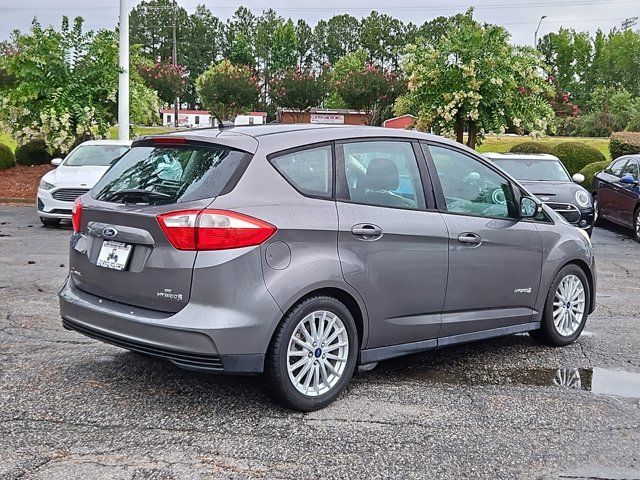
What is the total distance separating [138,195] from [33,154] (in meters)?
19.7

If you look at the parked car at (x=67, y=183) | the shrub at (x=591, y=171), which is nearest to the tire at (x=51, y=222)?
the parked car at (x=67, y=183)

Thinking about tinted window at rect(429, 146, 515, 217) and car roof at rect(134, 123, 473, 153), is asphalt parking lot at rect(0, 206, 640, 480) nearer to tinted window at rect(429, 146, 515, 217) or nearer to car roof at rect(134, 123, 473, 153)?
tinted window at rect(429, 146, 515, 217)

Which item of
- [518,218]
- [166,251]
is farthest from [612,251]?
[166,251]

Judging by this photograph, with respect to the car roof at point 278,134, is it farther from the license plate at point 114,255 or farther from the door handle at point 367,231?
the license plate at point 114,255

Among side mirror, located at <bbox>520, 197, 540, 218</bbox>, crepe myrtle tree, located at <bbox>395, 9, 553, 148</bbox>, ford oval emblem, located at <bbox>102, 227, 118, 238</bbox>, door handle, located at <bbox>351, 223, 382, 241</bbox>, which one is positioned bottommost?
ford oval emblem, located at <bbox>102, 227, 118, 238</bbox>

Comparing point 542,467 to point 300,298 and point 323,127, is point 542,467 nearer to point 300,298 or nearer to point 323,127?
point 300,298

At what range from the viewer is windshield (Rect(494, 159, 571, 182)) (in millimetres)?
12961

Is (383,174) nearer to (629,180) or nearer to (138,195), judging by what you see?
(138,195)

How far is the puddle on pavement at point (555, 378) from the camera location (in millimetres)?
5109

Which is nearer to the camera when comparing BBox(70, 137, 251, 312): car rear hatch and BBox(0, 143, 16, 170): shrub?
BBox(70, 137, 251, 312): car rear hatch

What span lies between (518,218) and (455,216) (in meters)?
0.72

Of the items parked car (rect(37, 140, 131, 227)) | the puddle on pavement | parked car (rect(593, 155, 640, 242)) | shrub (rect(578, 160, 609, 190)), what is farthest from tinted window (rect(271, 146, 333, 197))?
shrub (rect(578, 160, 609, 190))

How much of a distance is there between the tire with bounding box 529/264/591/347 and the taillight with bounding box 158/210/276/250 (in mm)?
2815

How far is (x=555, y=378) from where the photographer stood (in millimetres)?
5301
